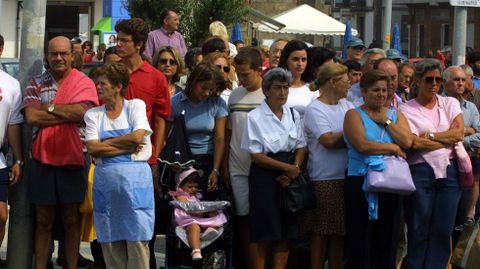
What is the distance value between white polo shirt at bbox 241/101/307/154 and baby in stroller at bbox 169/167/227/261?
1.95ft

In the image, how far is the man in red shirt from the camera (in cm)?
973

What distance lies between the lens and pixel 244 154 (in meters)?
9.95

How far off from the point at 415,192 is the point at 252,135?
153 centimetres

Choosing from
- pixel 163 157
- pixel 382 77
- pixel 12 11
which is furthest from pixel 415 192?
pixel 12 11

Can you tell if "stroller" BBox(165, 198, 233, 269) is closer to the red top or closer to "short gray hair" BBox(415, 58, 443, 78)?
the red top

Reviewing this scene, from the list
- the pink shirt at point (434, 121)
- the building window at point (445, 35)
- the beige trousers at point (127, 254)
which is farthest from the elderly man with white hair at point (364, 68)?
the building window at point (445, 35)

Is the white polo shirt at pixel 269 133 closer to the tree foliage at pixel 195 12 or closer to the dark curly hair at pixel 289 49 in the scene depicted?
the dark curly hair at pixel 289 49

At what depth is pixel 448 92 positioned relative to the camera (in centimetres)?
1077

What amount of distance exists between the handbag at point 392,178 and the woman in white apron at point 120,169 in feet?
6.10

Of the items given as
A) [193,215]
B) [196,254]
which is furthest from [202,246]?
[193,215]

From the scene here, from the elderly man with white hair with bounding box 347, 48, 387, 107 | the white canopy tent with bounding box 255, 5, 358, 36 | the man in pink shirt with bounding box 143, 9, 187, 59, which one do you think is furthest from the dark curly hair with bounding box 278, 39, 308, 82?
the white canopy tent with bounding box 255, 5, 358, 36

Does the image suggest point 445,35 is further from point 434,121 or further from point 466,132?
point 434,121

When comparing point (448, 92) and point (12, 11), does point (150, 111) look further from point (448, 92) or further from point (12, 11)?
point (12, 11)

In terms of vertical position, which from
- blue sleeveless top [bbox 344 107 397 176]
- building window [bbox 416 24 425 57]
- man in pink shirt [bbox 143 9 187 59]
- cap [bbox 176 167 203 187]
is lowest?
cap [bbox 176 167 203 187]
